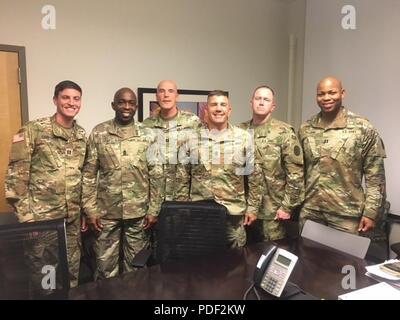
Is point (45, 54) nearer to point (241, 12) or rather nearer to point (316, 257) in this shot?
point (241, 12)

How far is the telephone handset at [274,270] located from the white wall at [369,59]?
2.25 meters

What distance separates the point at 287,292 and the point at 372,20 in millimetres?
2855

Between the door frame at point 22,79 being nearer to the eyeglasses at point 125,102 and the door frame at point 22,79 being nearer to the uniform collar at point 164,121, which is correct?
the eyeglasses at point 125,102

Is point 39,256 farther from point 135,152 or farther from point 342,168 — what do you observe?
point 342,168

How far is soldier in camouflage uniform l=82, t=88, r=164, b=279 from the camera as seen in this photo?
2.31 metres

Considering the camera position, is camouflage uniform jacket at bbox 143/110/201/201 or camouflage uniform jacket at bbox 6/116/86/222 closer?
camouflage uniform jacket at bbox 6/116/86/222

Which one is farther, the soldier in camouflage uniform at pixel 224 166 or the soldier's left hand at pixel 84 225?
the soldier's left hand at pixel 84 225

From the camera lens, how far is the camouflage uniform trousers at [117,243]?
237cm

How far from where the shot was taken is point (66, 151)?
2199mm

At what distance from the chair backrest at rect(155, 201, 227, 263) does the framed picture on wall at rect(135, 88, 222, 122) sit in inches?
63.4

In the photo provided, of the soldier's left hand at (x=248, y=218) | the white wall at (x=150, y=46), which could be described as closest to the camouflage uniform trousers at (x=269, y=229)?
the soldier's left hand at (x=248, y=218)

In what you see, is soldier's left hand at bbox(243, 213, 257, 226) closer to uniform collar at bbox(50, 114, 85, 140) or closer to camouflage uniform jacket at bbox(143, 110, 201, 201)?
camouflage uniform jacket at bbox(143, 110, 201, 201)

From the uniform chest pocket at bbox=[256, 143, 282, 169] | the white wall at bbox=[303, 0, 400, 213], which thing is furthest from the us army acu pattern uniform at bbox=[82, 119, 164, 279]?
the white wall at bbox=[303, 0, 400, 213]
